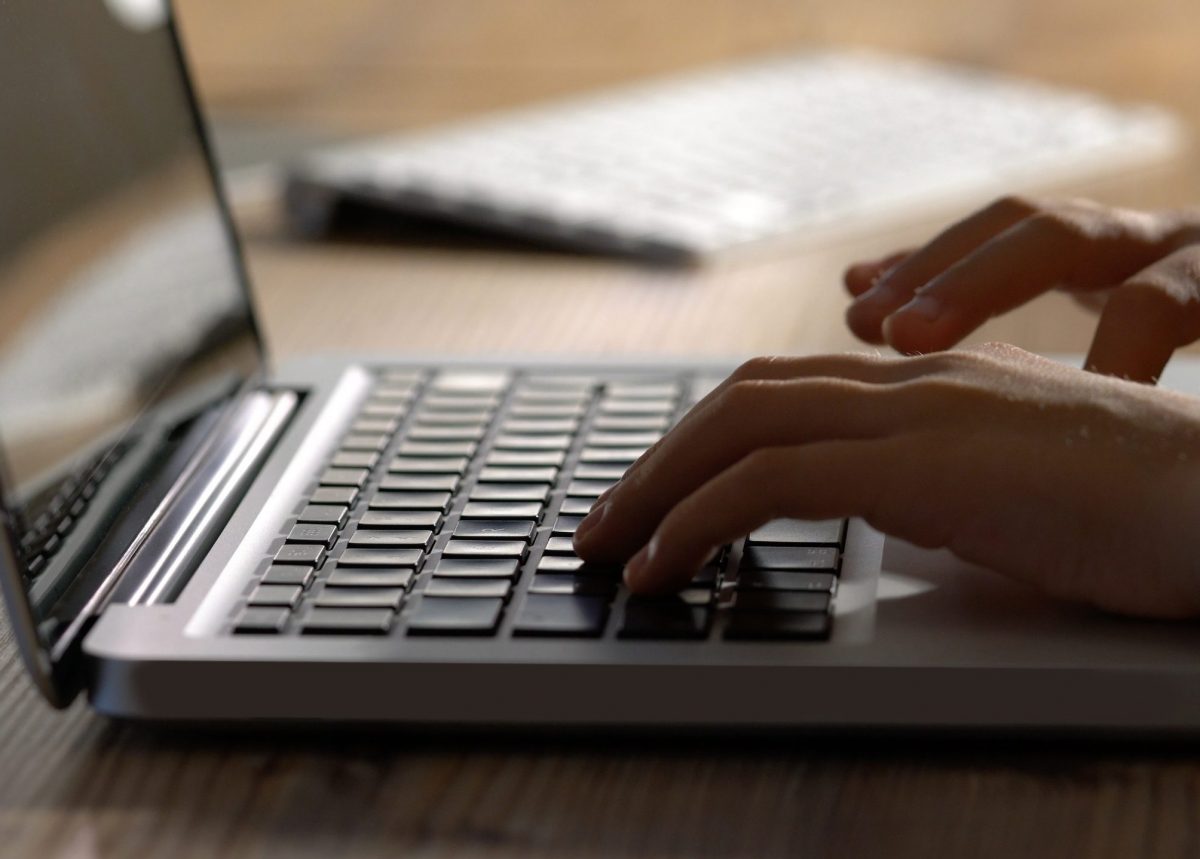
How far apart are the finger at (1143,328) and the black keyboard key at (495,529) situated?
23 cm

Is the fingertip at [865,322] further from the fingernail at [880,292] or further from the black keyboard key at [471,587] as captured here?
the black keyboard key at [471,587]

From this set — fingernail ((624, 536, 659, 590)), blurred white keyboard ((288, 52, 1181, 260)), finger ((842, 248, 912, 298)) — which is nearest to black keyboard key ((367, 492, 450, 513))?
fingernail ((624, 536, 659, 590))

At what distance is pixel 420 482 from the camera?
1.94ft

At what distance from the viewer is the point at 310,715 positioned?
0.46 m

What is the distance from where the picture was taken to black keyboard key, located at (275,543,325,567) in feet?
1.70

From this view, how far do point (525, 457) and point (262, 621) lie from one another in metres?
0.16

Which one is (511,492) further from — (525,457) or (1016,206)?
(1016,206)

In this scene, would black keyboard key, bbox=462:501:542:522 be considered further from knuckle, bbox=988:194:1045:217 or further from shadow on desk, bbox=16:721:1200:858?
knuckle, bbox=988:194:1045:217

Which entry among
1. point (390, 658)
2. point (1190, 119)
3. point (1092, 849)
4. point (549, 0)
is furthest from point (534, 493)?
point (549, 0)

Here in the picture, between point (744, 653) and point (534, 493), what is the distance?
15 centimetres

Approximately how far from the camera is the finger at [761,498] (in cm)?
47

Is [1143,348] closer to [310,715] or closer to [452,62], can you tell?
[310,715]

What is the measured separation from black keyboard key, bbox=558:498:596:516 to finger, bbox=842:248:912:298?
21cm

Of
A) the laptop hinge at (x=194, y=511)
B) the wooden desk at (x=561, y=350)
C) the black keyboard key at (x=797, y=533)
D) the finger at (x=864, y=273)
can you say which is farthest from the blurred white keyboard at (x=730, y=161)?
the black keyboard key at (x=797, y=533)
